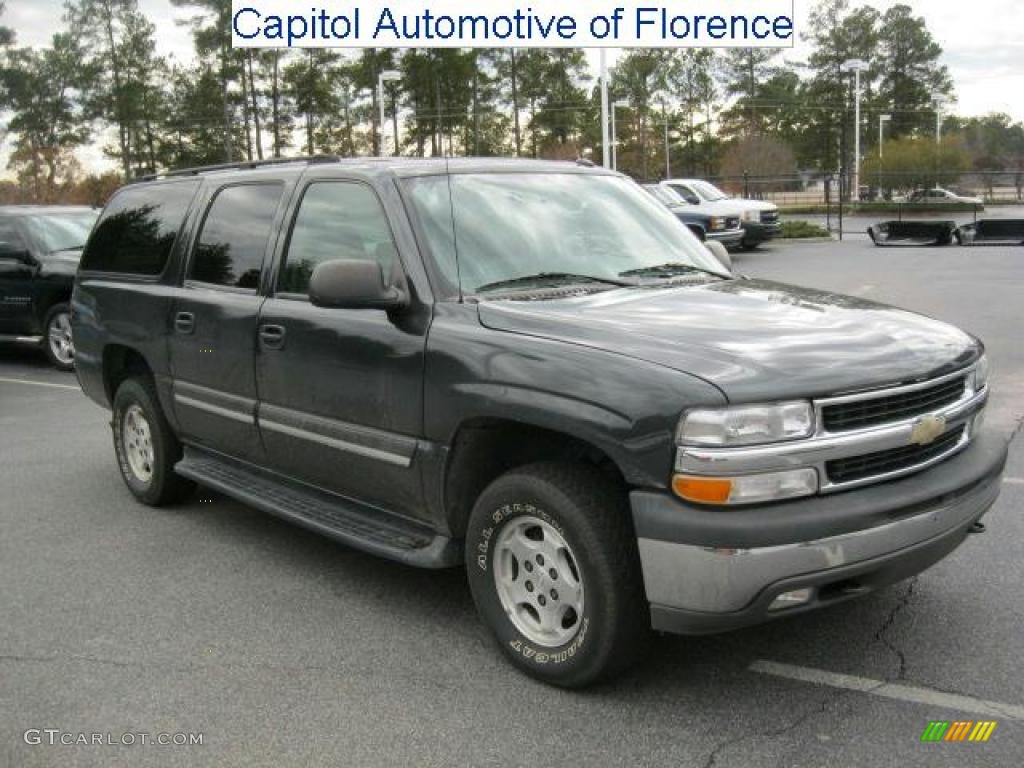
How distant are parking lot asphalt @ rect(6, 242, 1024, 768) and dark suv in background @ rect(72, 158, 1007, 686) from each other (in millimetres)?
304

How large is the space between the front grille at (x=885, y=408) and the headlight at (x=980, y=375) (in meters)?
0.28

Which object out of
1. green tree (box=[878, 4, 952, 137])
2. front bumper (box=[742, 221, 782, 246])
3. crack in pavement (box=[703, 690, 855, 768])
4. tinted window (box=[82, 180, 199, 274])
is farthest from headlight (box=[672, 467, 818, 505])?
green tree (box=[878, 4, 952, 137])

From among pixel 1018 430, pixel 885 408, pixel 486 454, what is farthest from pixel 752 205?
pixel 885 408

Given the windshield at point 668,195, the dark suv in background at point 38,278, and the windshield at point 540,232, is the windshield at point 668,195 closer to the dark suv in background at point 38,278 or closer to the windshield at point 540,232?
the dark suv in background at point 38,278

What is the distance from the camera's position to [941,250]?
73.9 feet

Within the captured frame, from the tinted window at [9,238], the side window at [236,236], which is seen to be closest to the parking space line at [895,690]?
the side window at [236,236]

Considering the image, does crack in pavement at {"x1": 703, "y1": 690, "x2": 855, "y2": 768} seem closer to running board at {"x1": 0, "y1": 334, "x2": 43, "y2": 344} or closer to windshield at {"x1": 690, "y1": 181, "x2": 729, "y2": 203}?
running board at {"x1": 0, "y1": 334, "x2": 43, "y2": 344}

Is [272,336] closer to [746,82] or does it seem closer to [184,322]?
[184,322]

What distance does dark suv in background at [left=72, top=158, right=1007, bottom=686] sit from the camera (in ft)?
9.78

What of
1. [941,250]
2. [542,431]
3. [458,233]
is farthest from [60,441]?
[941,250]

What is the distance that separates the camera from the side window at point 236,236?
475 centimetres

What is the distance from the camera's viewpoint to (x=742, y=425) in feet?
9.68

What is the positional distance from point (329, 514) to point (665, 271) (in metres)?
1.76

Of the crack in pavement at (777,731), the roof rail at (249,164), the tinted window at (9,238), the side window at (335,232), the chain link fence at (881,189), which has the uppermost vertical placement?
the chain link fence at (881,189)
